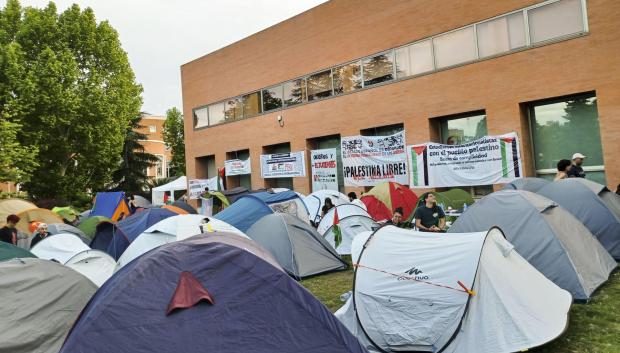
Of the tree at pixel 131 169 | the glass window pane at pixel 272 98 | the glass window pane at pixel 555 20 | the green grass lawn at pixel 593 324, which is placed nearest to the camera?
the green grass lawn at pixel 593 324

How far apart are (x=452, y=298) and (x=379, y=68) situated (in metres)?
14.1

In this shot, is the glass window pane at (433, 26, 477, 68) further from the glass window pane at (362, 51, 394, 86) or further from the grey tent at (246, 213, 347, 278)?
the grey tent at (246, 213, 347, 278)

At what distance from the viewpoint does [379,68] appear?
56.9 ft

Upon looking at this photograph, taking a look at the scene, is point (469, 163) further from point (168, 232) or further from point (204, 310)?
point (204, 310)

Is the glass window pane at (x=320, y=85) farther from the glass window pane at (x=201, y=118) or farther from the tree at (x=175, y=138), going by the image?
the tree at (x=175, y=138)

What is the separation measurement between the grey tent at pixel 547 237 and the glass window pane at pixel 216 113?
19.7 metres

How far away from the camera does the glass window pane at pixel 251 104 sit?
22609 millimetres

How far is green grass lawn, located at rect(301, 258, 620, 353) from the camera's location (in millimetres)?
4566

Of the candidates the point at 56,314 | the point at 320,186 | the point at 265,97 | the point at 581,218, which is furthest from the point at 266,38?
the point at 56,314

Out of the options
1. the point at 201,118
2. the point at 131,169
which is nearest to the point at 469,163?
the point at 201,118

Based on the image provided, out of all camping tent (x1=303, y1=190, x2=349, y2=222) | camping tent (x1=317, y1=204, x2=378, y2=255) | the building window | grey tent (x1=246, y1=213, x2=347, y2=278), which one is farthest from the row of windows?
grey tent (x1=246, y1=213, x2=347, y2=278)

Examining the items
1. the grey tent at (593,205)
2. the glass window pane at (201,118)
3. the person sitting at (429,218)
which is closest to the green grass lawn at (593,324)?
the grey tent at (593,205)

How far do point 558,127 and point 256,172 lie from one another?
1410 cm

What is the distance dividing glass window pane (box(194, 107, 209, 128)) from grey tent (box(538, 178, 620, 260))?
20.8 m
